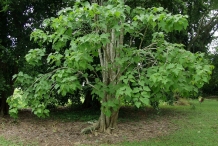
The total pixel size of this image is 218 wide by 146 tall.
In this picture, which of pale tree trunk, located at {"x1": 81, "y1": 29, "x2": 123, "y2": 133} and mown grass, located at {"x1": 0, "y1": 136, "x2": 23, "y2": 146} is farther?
pale tree trunk, located at {"x1": 81, "y1": 29, "x2": 123, "y2": 133}

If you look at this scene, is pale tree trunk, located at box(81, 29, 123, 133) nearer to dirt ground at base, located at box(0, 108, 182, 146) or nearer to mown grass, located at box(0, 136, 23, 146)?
dirt ground at base, located at box(0, 108, 182, 146)

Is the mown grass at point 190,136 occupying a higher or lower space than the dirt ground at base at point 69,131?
lower

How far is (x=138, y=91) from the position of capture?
12.7 feet

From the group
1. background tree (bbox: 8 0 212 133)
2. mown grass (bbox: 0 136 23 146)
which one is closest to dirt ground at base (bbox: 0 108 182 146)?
mown grass (bbox: 0 136 23 146)

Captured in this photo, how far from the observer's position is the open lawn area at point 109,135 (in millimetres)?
5214

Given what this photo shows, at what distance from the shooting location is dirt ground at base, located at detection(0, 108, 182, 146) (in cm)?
522

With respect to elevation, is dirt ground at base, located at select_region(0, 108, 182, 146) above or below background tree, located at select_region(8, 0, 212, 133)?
below

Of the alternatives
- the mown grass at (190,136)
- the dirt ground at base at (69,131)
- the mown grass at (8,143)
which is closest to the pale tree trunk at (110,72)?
the dirt ground at base at (69,131)

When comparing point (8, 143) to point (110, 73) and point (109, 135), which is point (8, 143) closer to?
point (109, 135)

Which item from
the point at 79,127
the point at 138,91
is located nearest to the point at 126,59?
the point at 138,91

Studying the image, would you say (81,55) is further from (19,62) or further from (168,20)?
(19,62)

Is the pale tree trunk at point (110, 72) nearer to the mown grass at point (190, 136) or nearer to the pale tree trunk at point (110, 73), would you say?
the pale tree trunk at point (110, 73)

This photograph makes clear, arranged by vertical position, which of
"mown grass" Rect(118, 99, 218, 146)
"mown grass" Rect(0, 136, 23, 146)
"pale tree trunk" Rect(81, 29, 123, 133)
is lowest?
"mown grass" Rect(118, 99, 218, 146)

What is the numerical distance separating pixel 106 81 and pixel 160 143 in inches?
65.3
